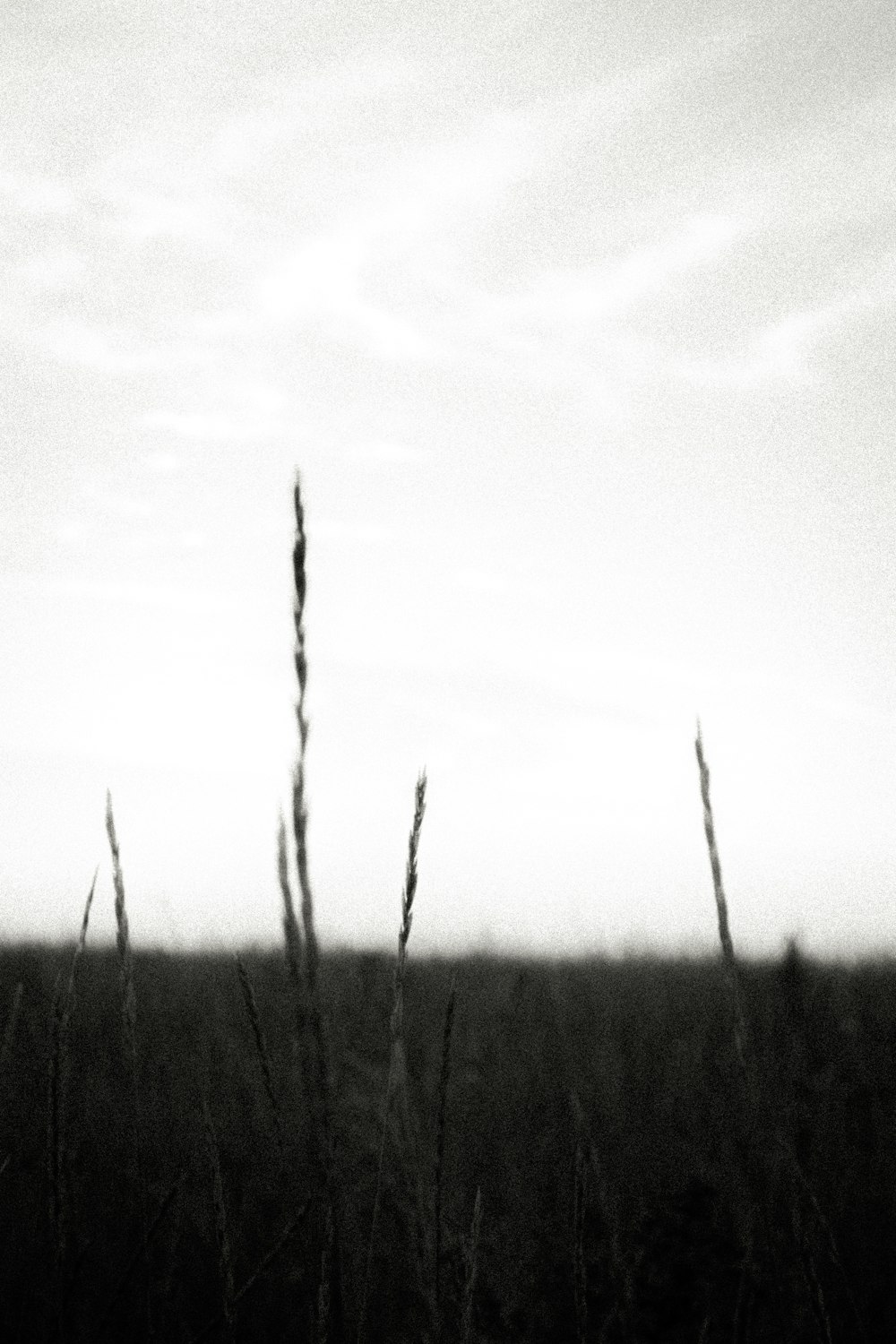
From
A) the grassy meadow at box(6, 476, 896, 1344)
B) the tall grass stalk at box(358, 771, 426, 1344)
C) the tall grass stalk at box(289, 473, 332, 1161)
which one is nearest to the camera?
the tall grass stalk at box(289, 473, 332, 1161)

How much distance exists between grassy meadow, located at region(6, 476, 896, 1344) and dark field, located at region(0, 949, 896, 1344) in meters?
0.01

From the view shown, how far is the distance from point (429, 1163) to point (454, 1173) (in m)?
A: 1.64

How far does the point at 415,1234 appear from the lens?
3.11 feet

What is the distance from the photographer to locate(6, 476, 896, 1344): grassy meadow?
1.26 meters

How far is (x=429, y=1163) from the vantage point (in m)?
3.09

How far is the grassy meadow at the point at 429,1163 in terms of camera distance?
4.15 feet

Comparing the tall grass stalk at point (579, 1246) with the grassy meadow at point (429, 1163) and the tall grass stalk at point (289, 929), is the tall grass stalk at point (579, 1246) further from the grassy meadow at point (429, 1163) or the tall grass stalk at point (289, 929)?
the tall grass stalk at point (289, 929)

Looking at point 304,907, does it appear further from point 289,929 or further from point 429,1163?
point 429,1163

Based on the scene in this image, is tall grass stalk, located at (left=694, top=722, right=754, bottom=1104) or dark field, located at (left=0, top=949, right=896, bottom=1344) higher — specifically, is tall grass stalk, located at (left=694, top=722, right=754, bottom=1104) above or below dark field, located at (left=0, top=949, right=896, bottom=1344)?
above

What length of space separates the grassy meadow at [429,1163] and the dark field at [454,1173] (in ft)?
0.05

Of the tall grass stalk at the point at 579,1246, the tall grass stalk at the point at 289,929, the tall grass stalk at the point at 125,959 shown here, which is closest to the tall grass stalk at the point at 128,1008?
the tall grass stalk at the point at 125,959

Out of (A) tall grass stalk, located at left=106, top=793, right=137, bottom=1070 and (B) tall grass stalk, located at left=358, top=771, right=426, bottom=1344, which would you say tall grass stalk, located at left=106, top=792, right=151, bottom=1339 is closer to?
(A) tall grass stalk, located at left=106, top=793, right=137, bottom=1070

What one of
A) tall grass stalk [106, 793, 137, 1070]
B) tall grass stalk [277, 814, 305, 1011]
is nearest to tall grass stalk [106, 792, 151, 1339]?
tall grass stalk [106, 793, 137, 1070]

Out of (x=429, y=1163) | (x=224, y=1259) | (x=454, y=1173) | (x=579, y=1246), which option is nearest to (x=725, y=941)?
(x=579, y=1246)
